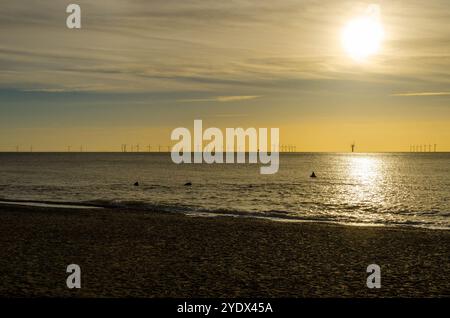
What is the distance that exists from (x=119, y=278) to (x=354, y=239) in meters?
14.0

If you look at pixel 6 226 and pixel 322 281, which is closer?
pixel 322 281

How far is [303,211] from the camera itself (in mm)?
45906

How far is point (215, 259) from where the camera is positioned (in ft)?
66.3

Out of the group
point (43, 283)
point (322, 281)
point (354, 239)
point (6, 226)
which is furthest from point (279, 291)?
point (6, 226)

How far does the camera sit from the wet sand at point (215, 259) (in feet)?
51.2

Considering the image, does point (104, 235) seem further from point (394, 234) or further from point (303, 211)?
point (303, 211)

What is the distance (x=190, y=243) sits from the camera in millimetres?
24188

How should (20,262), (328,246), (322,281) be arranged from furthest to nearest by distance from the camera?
(328,246) → (20,262) → (322,281)

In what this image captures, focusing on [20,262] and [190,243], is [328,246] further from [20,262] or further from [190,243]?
[20,262]

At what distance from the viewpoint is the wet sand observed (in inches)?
615
